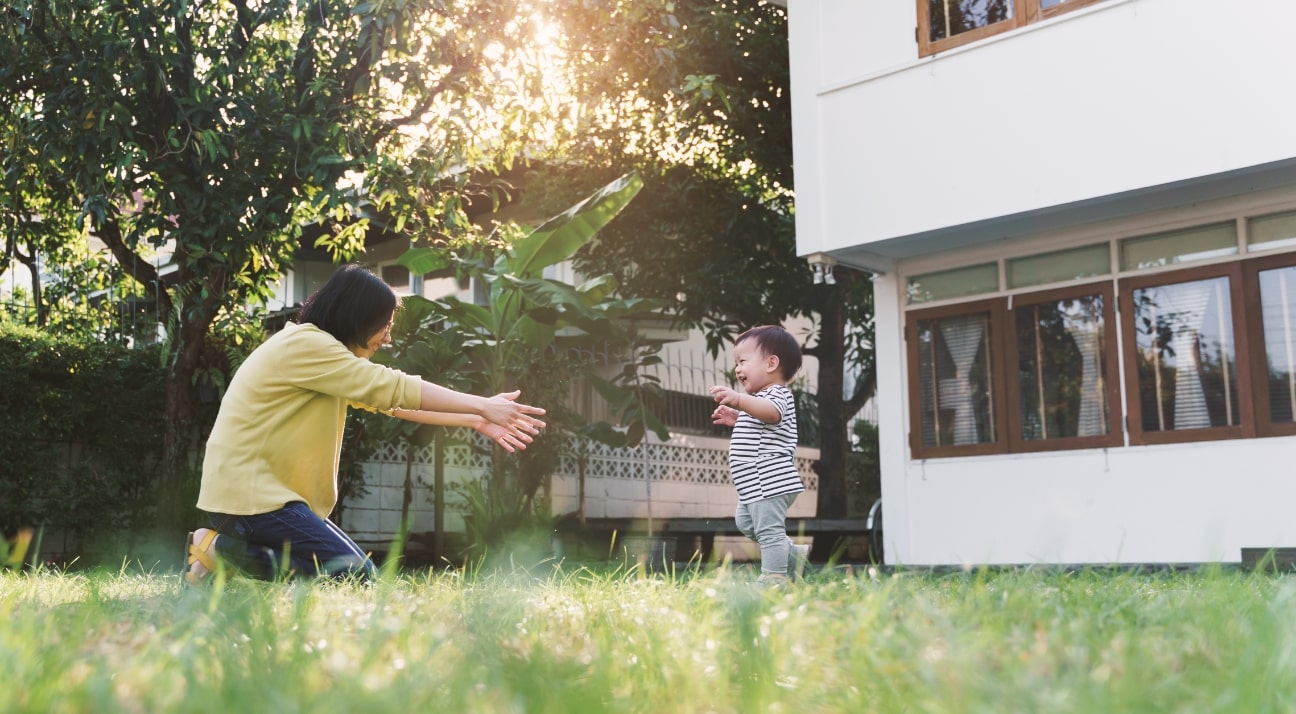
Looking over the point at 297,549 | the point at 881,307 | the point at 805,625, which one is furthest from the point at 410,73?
the point at 805,625

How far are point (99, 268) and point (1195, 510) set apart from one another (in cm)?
1231

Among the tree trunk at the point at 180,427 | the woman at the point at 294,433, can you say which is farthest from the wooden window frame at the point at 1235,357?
the tree trunk at the point at 180,427

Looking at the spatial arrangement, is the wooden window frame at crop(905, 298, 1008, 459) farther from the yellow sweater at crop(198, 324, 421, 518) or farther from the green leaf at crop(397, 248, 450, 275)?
the yellow sweater at crop(198, 324, 421, 518)

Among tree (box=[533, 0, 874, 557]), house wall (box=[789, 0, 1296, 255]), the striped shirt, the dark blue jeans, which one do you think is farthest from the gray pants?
tree (box=[533, 0, 874, 557])

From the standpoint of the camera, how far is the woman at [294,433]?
500 centimetres

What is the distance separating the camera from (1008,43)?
10.1 meters

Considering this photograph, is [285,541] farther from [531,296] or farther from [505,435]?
[531,296]

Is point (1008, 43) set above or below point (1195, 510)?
above

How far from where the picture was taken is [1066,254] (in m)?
10.6

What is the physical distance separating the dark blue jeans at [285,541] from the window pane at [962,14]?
25.1 ft

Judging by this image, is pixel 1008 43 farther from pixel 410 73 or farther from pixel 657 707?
pixel 657 707

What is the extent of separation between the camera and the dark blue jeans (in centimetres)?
508

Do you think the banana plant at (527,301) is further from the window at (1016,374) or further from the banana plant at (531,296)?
the window at (1016,374)

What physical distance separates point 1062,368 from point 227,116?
769 centimetres
